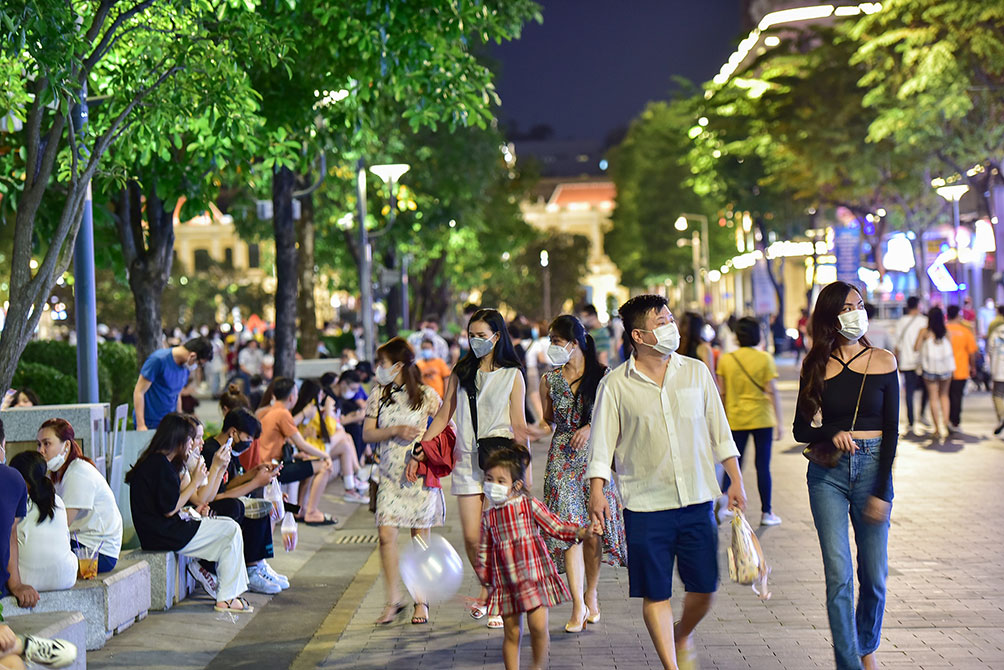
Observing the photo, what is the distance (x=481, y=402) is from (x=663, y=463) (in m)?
2.02

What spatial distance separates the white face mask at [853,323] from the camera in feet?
20.3

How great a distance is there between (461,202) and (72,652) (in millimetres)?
34921

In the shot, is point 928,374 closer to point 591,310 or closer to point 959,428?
point 959,428

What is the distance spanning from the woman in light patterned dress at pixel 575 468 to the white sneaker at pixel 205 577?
267 centimetres

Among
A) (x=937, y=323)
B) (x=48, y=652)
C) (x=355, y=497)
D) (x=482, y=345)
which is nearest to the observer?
(x=48, y=652)

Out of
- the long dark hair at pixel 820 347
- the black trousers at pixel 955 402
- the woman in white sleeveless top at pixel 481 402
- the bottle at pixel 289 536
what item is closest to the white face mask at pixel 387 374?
the woman in white sleeveless top at pixel 481 402

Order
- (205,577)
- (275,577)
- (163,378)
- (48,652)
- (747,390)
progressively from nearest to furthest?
(48,652) < (205,577) < (275,577) < (747,390) < (163,378)

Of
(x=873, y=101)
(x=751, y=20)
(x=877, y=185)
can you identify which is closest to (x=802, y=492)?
(x=873, y=101)

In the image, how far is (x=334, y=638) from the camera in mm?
8266

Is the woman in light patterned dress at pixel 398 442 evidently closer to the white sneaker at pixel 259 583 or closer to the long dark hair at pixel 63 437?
the white sneaker at pixel 259 583

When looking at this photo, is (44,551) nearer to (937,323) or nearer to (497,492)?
(497,492)

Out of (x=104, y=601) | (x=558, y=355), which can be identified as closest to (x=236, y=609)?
(x=104, y=601)

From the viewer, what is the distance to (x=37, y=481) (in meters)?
7.49

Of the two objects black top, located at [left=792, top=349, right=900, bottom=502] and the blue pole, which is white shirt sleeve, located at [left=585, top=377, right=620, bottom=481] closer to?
black top, located at [left=792, top=349, right=900, bottom=502]
